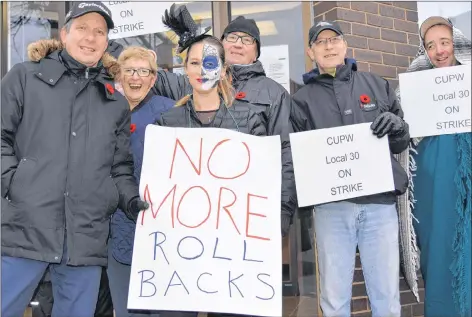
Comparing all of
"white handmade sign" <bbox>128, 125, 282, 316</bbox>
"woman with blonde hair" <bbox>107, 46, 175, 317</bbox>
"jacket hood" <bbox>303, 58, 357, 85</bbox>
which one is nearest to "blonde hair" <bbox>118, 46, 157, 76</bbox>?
"woman with blonde hair" <bbox>107, 46, 175, 317</bbox>

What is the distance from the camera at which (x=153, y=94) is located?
2998mm

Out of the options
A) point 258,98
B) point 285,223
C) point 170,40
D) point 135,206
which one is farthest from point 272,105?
point 170,40

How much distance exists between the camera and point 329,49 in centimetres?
289

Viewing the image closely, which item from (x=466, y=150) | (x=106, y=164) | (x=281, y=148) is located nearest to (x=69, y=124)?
(x=106, y=164)

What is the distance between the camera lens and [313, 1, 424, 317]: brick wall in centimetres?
386

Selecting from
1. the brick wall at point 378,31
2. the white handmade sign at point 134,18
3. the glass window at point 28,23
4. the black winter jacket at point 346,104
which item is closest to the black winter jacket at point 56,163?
the black winter jacket at point 346,104

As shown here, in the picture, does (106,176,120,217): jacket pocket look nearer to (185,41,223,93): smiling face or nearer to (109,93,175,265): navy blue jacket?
(109,93,175,265): navy blue jacket

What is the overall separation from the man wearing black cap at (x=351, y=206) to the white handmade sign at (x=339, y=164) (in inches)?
3.4

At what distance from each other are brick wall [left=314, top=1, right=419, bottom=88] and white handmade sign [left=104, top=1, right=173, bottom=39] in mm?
1400

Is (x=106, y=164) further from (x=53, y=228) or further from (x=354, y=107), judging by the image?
(x=354, y=107)

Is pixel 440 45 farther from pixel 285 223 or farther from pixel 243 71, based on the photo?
pixel 285 223

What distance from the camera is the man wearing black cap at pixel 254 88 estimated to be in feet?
8.41

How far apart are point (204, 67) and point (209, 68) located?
3cm

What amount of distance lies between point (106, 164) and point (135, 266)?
54 cm
